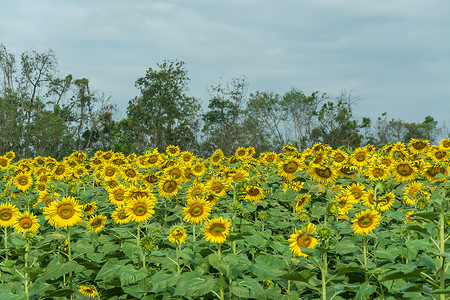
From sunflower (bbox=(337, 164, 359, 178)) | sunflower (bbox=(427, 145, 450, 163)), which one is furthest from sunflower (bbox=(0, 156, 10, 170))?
sunflower (bbox=(427, 145, 450, 163))

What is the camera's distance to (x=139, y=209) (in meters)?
4.49

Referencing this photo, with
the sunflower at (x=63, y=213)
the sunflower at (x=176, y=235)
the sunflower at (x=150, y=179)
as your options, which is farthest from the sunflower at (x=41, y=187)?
the sunflower at (x=176, y=235)

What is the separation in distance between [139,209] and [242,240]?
1.16 m

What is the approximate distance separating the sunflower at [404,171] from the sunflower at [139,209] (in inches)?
145

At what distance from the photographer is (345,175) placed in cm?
686

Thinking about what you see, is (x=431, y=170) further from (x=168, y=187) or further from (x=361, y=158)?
(x=168, y=187)

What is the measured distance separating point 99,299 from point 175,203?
277 centimetres

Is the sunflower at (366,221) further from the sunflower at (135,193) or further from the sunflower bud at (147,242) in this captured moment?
the sunflower at (135,193)

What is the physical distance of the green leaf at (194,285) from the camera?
3.23 m

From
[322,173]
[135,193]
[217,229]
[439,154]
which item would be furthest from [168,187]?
[439,154]

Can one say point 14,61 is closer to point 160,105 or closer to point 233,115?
point 160,105

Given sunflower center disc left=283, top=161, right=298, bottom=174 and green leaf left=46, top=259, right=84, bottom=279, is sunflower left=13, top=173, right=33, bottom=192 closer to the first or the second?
green leaf left=46, top=259, right=84, bottom=279

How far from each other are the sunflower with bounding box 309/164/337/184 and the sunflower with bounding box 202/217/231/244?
2801 mm

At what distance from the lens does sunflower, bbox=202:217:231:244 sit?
11.8 feet
